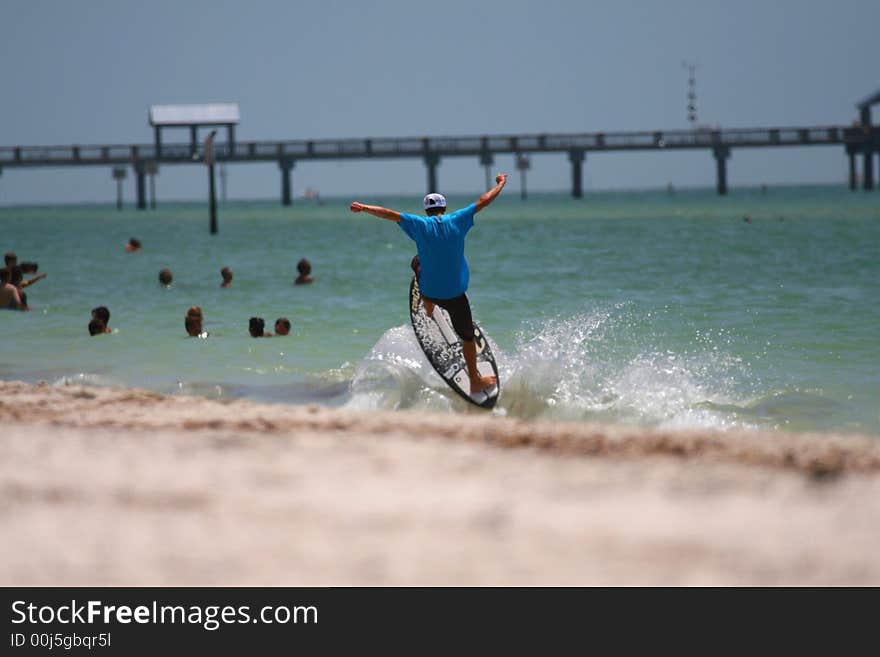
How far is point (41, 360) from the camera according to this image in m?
14.5

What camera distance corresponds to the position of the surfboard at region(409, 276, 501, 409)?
10.5 meters

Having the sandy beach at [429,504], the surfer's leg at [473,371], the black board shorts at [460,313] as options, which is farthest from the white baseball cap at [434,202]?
the sandy beach at [429,504]

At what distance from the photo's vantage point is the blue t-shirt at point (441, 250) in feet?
30.9

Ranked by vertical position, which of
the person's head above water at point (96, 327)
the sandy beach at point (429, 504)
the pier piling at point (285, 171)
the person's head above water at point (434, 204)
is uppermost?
the pier piling at point (285, 171)

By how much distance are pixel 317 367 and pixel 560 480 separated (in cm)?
713

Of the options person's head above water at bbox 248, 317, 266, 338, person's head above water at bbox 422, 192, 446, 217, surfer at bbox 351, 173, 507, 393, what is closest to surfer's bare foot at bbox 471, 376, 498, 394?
surfer at bbox 351, 173, 507, 393

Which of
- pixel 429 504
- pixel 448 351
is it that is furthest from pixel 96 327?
pixel 429 504

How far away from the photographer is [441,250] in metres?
9.48

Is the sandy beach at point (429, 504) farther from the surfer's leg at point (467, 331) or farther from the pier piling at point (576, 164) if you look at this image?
the pier piling at point (576, 164)

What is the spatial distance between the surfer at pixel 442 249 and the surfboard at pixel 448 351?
0.78 m

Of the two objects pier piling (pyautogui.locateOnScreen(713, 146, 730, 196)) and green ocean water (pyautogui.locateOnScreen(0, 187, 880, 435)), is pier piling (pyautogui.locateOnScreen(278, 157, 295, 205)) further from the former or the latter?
green ocean water (pyautogui.locateOnScreen(0, 187, 880, 435))

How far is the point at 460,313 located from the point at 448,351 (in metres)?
1.13
